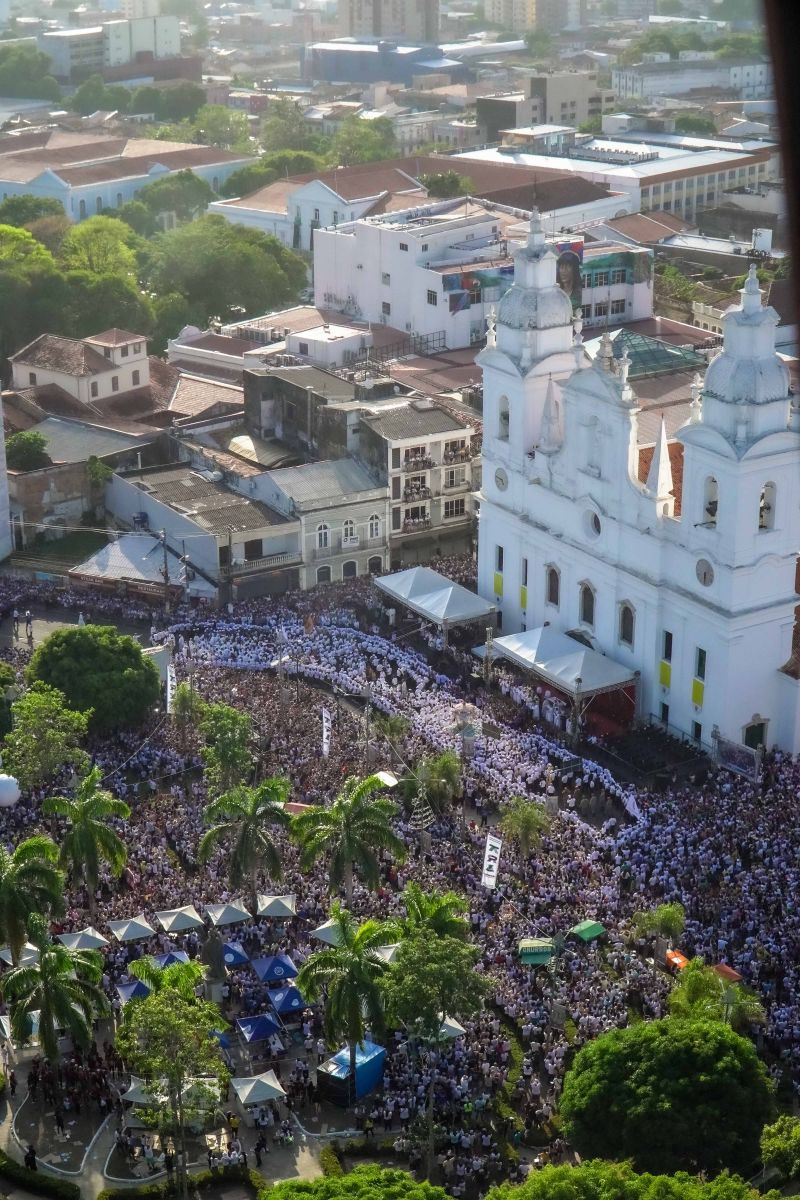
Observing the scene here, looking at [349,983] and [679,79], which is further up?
[679,79]

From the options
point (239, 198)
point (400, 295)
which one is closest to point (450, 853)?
point (400, 295)

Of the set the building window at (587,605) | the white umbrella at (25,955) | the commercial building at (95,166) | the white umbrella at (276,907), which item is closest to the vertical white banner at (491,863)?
the white umbrella at (276,907)

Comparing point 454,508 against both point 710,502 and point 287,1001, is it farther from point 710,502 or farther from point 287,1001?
point 287,1001

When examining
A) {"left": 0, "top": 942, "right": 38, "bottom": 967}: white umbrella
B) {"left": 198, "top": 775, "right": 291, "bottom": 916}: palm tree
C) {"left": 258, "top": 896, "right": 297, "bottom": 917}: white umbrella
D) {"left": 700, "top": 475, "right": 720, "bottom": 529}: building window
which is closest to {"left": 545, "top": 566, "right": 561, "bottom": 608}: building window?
{"left": 700, "top": 475, "right": 720, "bottom": 529}: building window

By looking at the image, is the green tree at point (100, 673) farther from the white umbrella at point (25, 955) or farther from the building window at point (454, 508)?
the building window at point (454, 508)

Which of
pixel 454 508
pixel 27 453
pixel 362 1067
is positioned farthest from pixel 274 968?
pixel 27 453

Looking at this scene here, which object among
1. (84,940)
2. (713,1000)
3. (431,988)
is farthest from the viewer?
(84,940)
